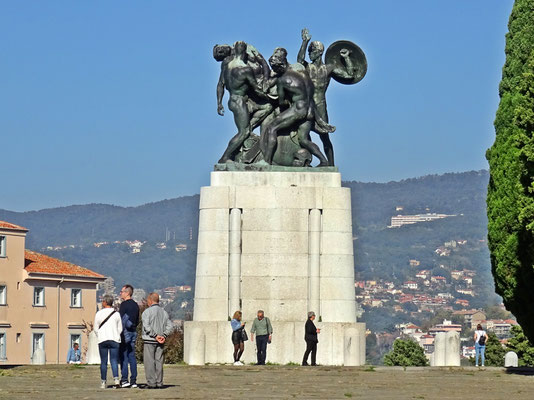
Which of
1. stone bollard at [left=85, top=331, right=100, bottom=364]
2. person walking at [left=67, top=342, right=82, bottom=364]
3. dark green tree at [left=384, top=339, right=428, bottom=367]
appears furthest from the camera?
dark green tree at [left=384, top=339, right=428, bottom=367]

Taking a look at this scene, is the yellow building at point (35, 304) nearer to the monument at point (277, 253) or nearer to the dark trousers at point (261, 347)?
the monument at point (277, 253)

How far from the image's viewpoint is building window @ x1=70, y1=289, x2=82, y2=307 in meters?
116

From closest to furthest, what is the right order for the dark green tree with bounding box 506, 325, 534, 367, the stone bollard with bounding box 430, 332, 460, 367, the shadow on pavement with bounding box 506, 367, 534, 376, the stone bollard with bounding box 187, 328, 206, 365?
1. the shadow on pavement with bounding box 506, 367, 534, 376
2. the stone bollard with bounding box 430, 332, 460, 367
3. the stone bollard with bounding box 187, 328, 206, 365
4. the dark green tree with bounding box 506, 325, 534, 367

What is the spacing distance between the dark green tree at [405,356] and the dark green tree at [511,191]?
234ft

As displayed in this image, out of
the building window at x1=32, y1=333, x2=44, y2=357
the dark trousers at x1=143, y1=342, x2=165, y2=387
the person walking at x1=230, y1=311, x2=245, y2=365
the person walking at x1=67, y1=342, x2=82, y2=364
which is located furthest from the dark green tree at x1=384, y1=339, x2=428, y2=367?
the dark trousers at x1=143, y1=342, x2=165, y2=387

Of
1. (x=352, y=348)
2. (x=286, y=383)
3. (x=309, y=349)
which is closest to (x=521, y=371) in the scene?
(x=309, y=349)

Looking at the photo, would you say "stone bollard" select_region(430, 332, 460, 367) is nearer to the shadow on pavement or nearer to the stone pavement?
the stone pavement

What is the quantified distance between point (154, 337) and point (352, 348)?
533 inches

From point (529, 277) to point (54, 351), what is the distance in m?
79.2

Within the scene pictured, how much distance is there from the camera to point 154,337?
3222 cm

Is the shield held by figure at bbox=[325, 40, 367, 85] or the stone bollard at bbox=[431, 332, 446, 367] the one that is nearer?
the stone bollard at bbox=[431, 332, 446, 367]

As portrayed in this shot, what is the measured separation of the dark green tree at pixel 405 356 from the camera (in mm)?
110688

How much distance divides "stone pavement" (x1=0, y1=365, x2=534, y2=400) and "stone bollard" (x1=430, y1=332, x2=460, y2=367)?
3.66 m

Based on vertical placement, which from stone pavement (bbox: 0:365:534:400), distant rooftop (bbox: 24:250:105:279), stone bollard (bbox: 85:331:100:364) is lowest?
stone pavement (bbox: 0:365:534:400)
